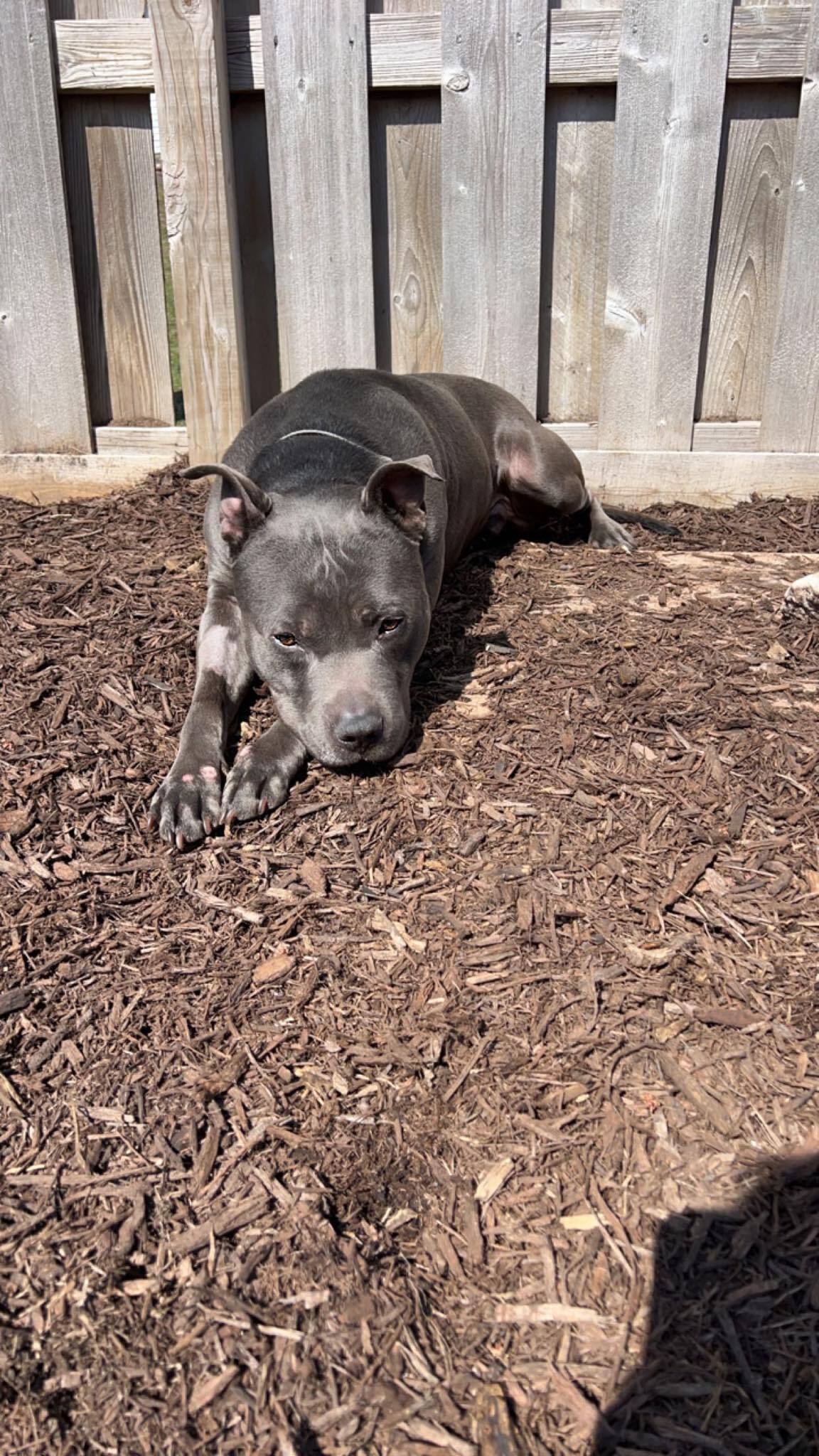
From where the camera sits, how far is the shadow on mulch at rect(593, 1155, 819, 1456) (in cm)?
184

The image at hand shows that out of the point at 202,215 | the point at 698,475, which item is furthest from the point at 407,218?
the point at 698,475

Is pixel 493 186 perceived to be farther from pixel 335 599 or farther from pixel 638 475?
pixel 335 599

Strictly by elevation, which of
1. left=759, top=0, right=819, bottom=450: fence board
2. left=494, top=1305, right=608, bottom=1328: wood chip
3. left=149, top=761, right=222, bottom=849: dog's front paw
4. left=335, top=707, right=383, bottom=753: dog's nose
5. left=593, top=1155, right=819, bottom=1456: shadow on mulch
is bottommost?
left=494, top=1305, right=608, bottom=1328: wood chip

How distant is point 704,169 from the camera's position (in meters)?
5.51

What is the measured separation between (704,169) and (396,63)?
1.64m

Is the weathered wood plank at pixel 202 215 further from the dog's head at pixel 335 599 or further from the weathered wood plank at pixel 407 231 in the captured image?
the dog's head at pixel 335 599

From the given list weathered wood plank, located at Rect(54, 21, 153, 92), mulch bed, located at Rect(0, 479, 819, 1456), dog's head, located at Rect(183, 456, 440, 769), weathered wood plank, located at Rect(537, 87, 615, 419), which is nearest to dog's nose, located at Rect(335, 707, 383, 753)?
dog's head, located at Rect(183, 456, 440, 769)

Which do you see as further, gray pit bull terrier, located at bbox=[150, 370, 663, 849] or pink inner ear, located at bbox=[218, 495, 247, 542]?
pink inner ear, located at bbox=[218, 495, 247, 542]

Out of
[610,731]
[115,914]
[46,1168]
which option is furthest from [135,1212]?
[610,731]

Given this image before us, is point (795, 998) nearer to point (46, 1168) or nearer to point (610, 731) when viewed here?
point (610, 731)

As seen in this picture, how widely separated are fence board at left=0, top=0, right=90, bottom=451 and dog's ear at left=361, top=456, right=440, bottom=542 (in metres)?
2.86

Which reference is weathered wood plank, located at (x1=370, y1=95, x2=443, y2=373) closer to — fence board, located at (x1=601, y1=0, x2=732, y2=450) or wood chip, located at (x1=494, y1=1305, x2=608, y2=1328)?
fence board, located at (x1=601, y1=0, x2=732, y2=450)

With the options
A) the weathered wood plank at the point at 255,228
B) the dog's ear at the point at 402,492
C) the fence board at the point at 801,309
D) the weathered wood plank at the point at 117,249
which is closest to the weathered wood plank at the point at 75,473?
the weathered wood plank at the point at 117,249

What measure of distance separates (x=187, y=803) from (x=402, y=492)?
1.38 m
